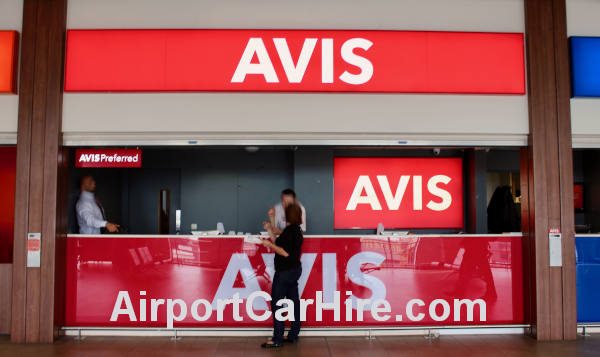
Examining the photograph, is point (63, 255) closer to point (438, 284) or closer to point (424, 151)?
point (438, 284)

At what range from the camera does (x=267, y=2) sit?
5.73 meters

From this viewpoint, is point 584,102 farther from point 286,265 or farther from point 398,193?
point 398,193

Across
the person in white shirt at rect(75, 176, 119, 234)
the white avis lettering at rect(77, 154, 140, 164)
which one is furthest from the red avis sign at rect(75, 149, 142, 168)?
the person in white shirt at rect(75, 176, 119, 234)

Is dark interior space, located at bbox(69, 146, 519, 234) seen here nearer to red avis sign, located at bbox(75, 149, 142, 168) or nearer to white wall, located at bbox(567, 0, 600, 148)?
white wall, located at bbox(567, 0, 600, 148)

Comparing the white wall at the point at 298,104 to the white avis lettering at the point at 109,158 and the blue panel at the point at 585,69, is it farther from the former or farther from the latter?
the blue panel at the point at 585,69

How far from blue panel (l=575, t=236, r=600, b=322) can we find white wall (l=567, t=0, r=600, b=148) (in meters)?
1.26

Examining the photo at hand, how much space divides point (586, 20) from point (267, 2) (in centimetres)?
399

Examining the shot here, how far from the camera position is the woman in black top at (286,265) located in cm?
512

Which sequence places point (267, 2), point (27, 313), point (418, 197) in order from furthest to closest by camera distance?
point (418, 197) → point (267, 2) → point (27, 313)

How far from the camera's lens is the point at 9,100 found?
557cm

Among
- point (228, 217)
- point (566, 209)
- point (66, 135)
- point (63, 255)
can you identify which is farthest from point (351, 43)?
point (228, 217)

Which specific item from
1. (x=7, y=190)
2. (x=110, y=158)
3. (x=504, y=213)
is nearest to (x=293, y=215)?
(x=110, y=158)

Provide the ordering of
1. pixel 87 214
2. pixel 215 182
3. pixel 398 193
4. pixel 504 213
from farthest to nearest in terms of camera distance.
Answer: pixel 215 182 → pixel 398 193 → pixel 504 213 → pixel 87 214

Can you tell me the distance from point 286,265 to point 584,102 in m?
4.19
